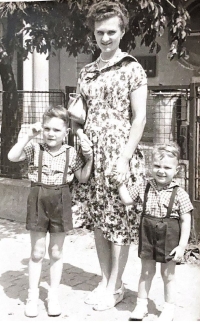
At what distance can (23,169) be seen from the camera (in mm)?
5965

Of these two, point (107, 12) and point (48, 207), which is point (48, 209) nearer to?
point (48, 207)

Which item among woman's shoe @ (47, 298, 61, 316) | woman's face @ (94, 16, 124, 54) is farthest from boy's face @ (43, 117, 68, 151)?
woman's shoe @ (47, 298, 61, 316)

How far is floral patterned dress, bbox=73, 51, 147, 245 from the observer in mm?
2961

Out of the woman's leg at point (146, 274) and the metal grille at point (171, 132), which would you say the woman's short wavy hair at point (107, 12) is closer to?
the woman's leg at point (146, 274)

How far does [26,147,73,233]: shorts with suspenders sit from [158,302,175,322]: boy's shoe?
0.77m

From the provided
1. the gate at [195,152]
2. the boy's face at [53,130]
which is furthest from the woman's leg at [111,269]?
the gate at [195,152]

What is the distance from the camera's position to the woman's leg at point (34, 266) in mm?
3008

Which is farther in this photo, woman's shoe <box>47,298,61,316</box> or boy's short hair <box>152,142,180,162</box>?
woman's shoe <box>47,298,61,316</box>

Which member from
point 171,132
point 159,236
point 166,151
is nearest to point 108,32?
point 166,151

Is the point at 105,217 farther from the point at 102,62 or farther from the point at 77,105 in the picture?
the point at 102,62

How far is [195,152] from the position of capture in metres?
4.61

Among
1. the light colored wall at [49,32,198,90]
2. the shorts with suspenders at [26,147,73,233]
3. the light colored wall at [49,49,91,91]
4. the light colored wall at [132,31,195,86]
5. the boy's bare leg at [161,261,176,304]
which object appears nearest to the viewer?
the boy's bare leg at [161,261,176,304]

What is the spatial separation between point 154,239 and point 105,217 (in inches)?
17.4

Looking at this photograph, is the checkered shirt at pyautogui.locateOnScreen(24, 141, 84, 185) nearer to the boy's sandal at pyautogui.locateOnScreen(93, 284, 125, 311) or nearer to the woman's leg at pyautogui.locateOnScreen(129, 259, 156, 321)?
the woman's leg at pyautogui.locateOnScreen(129, 259, 156, 321)
